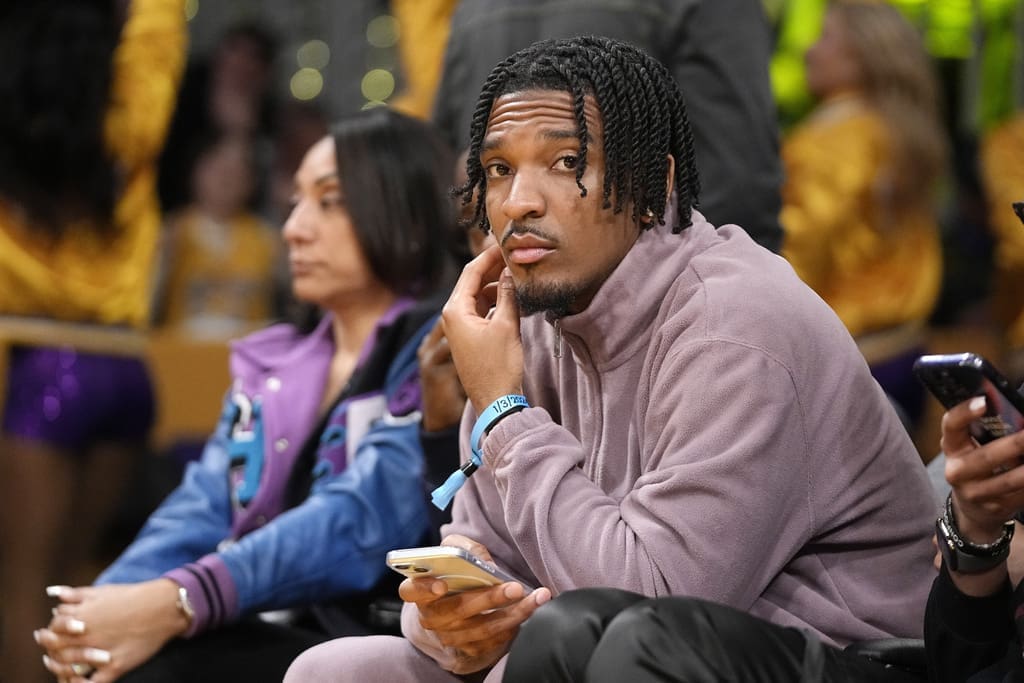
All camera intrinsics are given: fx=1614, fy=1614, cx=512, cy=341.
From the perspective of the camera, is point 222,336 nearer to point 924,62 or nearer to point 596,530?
point 924,62

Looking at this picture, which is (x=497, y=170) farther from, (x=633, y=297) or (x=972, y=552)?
(x=972, y=552)

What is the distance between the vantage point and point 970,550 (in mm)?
1896

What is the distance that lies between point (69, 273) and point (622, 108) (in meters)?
2.40

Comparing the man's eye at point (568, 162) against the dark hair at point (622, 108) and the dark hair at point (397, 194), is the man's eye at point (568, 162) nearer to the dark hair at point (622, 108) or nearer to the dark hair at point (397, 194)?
the dark hair at point (622, 108)

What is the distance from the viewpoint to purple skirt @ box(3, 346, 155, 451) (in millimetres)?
4074

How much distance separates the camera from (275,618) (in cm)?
308

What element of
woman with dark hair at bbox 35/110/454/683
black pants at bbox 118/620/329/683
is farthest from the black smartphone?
black pants at bbox 118/620/329/683

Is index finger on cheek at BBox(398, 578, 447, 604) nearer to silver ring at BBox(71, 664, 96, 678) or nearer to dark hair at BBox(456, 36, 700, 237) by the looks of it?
dark hair at BBox(456, 36, 700, 237)

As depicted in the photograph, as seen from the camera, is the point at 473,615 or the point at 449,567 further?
the point at 473,615

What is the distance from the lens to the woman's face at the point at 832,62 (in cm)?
474

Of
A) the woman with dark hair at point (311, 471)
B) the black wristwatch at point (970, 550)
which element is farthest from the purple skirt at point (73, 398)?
the black wristwatch at point (970, 550)

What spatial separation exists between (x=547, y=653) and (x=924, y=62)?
332cm

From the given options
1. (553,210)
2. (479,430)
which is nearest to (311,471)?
(479,430)

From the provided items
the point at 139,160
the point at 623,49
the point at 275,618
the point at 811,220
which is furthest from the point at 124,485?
the point at 623,49
